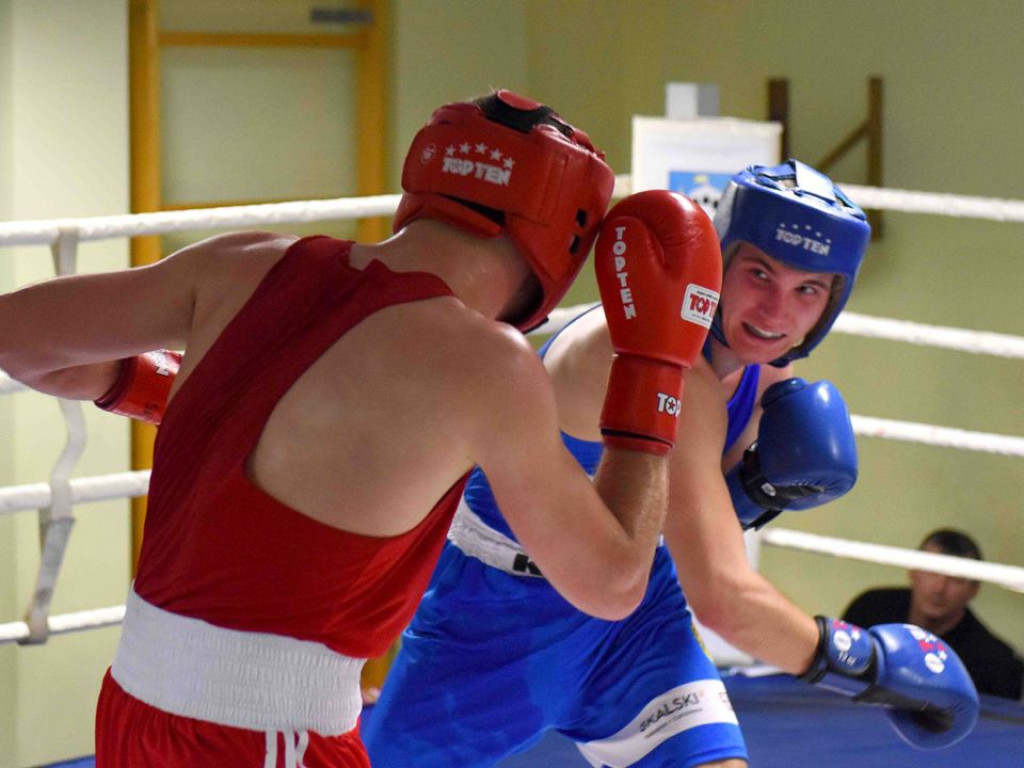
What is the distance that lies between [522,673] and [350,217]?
1390 millimetres

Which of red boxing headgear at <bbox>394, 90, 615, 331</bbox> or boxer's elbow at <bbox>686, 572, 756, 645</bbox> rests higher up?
red boxing headgear at <bbox>394, 90, 615, 331</bbox>

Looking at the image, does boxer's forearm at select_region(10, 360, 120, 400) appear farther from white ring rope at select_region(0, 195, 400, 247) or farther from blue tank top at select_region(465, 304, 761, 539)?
white ring rope at select_region(0, 195, 400, 247)

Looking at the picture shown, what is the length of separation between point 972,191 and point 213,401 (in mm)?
3509

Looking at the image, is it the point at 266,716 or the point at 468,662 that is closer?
the point at 266,716

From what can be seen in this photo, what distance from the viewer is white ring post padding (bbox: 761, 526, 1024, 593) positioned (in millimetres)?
3318

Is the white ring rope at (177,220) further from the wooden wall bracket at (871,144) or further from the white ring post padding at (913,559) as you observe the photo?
the wooden wall bracket at (871,144)

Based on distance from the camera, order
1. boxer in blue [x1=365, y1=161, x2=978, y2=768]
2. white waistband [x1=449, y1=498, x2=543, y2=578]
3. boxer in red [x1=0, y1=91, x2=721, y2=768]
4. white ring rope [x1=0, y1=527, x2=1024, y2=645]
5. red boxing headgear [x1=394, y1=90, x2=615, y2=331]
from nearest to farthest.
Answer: boxer in red [x1=0, y1=91, x2=721, y2=768]
red boxing headgear [x1=394, y1=90, x2=615, y2=331]
boxer in blue [x1=365, y1=161, x2=978, y2=768]
white waistband [x1=449, y1=498, x2=543, y2=578]
white ring rope [x1=0, y1=527, x2=1024, y2=645]

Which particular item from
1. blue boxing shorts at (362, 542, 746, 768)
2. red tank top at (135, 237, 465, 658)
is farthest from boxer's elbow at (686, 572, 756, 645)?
red tank top at (135, 237, 465, 658)

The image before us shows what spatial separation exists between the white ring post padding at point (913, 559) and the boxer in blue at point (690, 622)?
1150 mm

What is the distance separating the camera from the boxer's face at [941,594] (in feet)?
13.4

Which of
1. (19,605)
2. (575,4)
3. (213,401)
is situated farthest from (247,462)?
(575,4)

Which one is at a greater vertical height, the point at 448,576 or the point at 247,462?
the point at 247,462

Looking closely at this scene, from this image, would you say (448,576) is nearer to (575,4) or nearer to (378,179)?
(378,179)

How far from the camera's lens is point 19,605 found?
4129 mm
